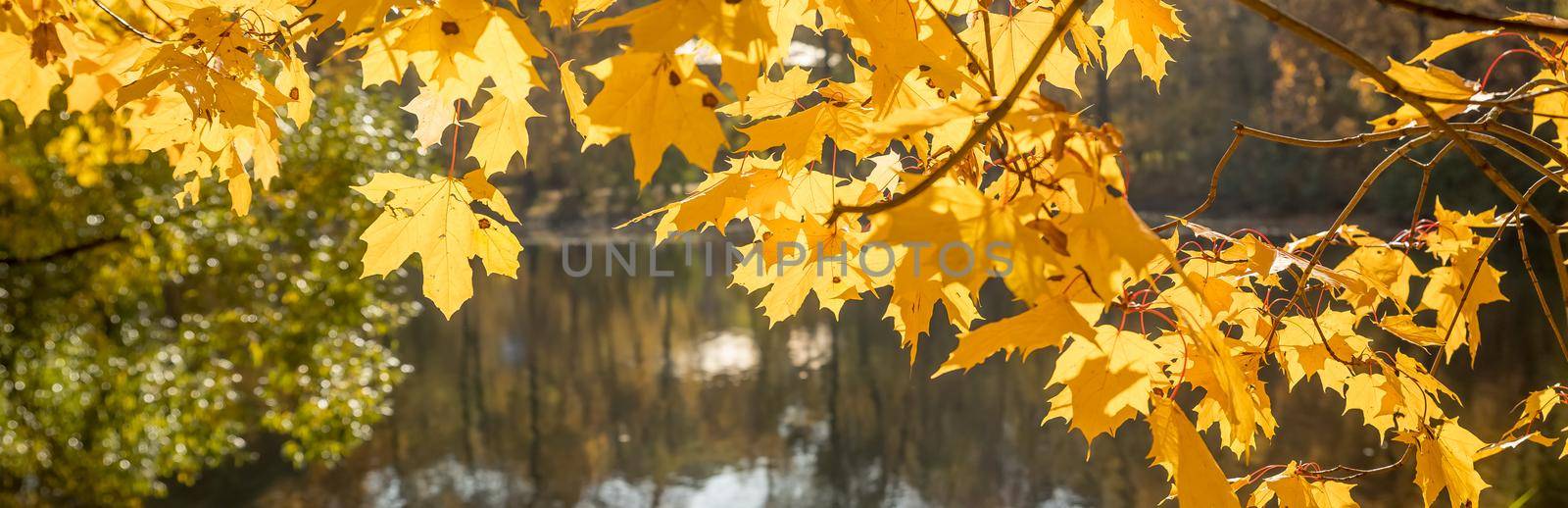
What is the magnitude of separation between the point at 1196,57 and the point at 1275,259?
75.4ft

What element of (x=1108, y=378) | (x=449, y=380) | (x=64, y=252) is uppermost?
(x=64, y=252)

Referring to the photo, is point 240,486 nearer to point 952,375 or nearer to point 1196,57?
point 952,375

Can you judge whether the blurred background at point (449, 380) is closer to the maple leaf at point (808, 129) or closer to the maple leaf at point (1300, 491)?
the maple leaf at point (808, 129)

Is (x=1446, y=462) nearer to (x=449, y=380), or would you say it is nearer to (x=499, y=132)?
(x=499, y=132)

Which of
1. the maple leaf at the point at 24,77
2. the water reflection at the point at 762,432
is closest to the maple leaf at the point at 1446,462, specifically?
the maple leaf at the point at 24,77

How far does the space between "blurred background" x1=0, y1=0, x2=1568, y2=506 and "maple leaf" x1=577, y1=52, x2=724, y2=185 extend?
0.28 m

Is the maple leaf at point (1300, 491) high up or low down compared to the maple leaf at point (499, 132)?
down

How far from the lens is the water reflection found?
21.8ft

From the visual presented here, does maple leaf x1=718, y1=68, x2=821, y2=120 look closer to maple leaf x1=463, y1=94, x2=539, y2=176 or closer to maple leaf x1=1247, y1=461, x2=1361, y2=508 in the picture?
maple leaf x1=463, y1=94, x2=539, y2=176

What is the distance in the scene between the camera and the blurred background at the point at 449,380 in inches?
170

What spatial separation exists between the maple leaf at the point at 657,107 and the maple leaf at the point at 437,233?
16.2 inches

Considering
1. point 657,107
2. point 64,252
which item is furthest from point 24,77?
point 64,252

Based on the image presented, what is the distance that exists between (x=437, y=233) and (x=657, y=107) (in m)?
0.49

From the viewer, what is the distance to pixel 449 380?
31.4 feet
